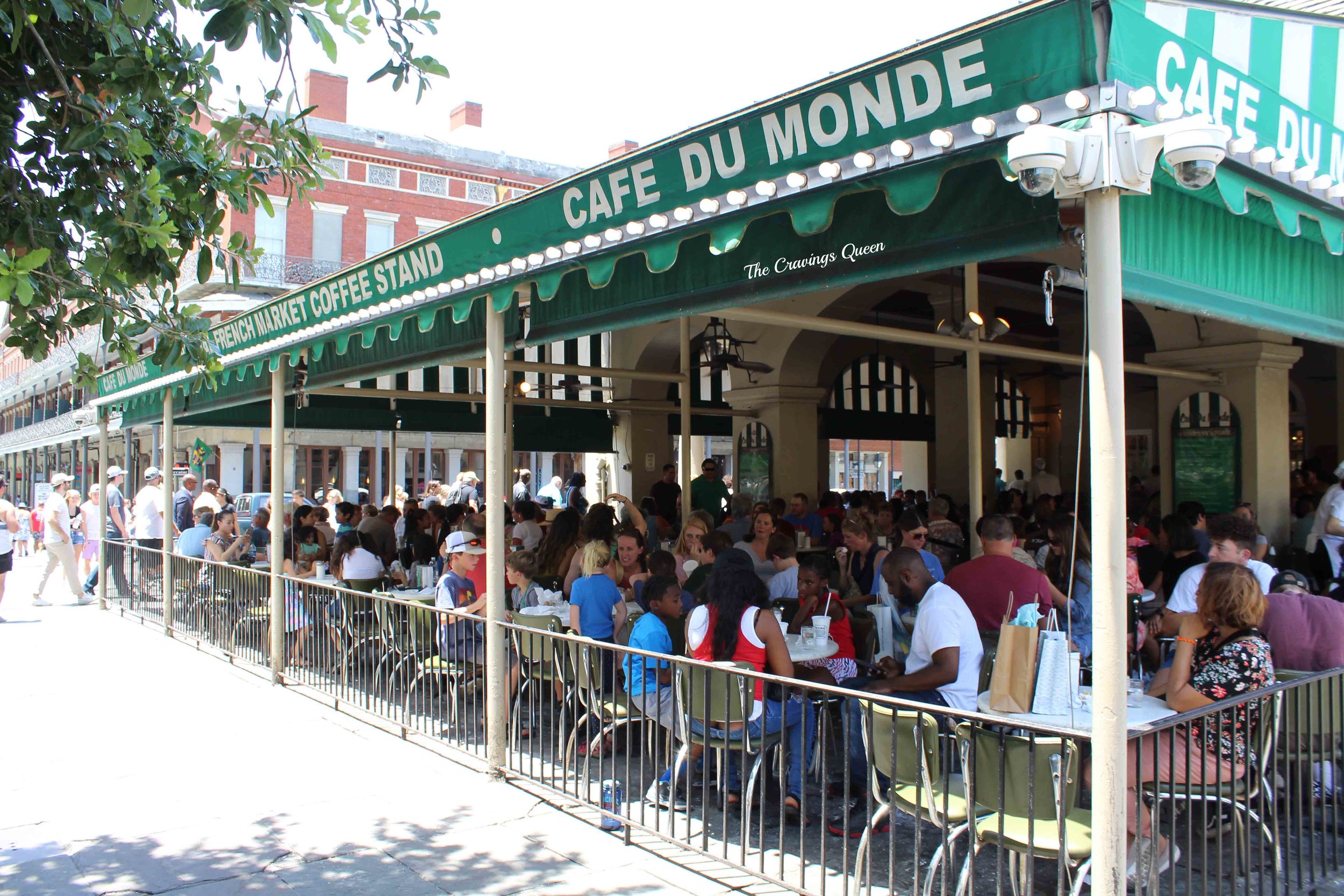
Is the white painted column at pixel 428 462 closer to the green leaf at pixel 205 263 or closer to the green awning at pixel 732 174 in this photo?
the green awning at pixel 732 174

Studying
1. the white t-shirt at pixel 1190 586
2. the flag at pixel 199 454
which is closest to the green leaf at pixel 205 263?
the white t-shirt at pixel 1190 586

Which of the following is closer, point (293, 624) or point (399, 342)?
point (399, 342)

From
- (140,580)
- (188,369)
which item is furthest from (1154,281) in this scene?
(140,580)

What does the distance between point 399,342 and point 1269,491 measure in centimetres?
821

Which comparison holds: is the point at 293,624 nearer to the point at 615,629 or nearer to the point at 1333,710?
the point at 615,629

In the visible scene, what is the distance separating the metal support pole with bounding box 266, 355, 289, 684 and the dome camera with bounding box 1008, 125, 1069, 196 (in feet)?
21.8

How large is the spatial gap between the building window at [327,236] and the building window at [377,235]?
36.7 inches

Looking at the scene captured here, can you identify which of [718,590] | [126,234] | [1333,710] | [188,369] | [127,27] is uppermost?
[127,27]

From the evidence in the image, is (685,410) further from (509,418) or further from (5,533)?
(5,533)

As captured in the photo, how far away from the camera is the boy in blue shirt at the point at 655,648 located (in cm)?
482

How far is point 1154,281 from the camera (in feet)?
10.8

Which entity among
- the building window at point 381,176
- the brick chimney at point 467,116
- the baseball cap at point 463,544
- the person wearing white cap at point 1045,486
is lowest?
the baseball cap at point 463,544

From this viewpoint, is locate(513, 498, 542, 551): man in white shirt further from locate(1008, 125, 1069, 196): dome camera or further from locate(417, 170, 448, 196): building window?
locate(417, 170, 448, 196): building window

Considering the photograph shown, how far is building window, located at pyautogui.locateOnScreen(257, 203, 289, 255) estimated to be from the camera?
32.6 metres
